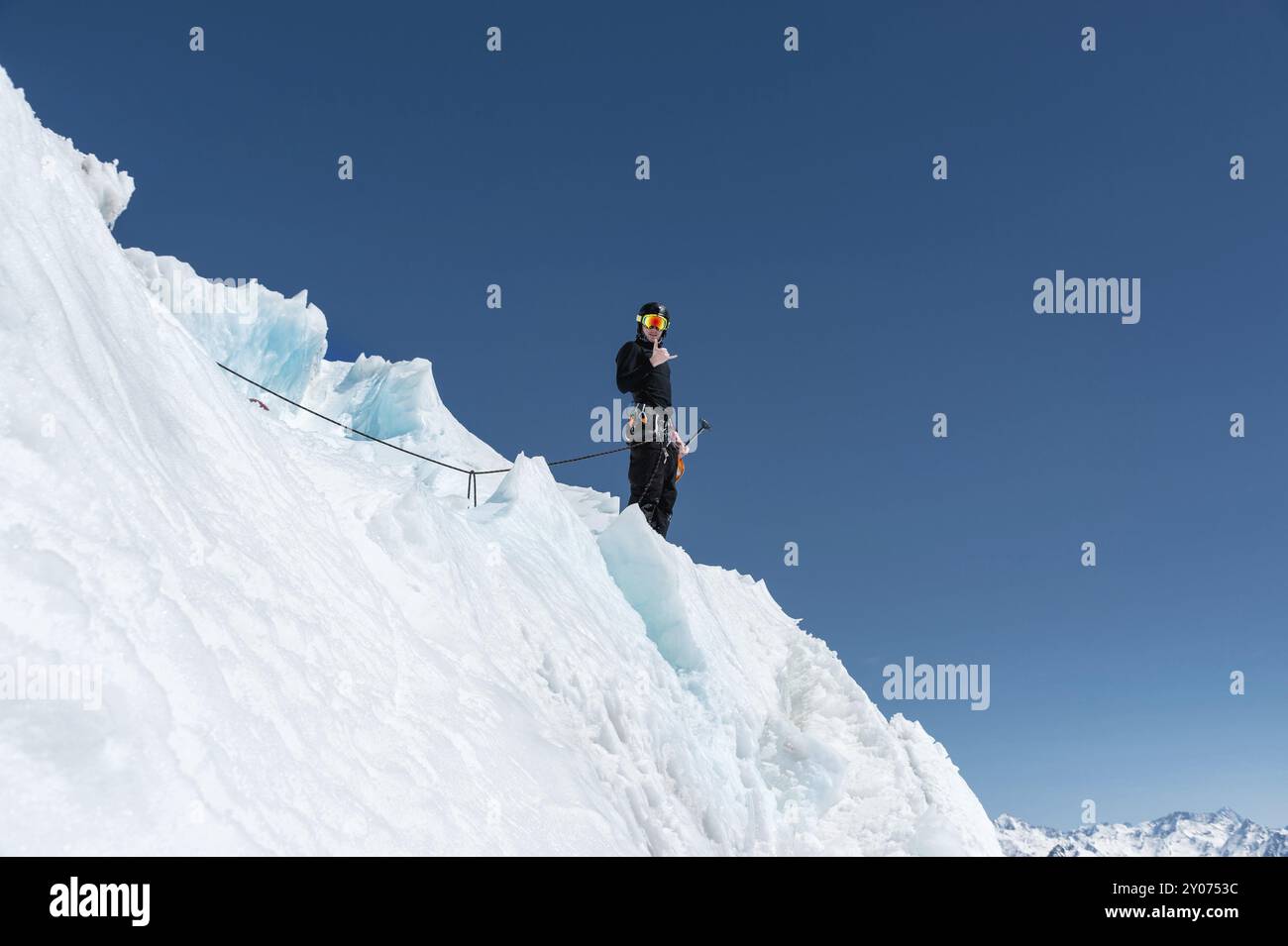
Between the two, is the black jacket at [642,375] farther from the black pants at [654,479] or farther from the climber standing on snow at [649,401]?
the black pants at [654,479]

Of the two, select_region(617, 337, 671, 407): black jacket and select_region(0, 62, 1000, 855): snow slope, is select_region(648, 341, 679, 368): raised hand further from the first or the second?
select_region(0, 62, 1000, 855): snow slope

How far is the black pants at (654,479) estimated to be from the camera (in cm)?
884

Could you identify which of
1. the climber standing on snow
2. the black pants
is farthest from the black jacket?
the black pants

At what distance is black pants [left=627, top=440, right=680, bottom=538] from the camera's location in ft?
29.0

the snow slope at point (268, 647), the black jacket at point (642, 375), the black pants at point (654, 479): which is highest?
the black jacket at point (642, 375)

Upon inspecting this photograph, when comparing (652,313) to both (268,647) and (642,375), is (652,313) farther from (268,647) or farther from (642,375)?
(268,647)

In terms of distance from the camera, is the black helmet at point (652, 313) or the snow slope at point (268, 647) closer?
the snow slope at point (268, 647)

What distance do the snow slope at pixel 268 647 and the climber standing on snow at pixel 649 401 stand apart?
5.44 feet

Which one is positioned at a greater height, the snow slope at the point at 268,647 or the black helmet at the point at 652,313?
the black helmet at the point at 652,313

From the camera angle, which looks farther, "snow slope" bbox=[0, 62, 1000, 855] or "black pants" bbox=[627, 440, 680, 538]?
"black pants" bbox=[627, 440, 680, 538]

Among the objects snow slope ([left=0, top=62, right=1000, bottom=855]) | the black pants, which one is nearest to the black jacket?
the black pants

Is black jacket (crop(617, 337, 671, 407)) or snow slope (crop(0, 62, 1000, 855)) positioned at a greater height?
black jacket (crop(617, 337, 671, 407))

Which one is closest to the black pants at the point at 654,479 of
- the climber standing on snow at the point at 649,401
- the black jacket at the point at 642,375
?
the climber standing on snow at the point at 649,401

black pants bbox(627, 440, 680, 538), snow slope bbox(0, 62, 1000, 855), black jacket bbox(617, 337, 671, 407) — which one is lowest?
snow slope bbox(0, 62, 1000, 855)
